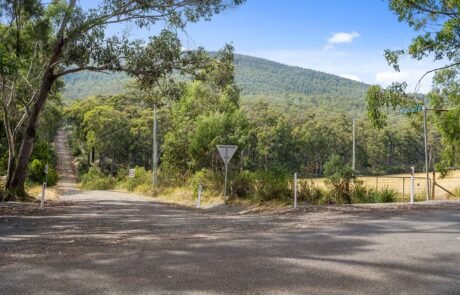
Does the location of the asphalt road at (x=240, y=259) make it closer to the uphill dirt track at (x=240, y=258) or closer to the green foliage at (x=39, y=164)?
the uphill dirt track at (x=240, y=258)

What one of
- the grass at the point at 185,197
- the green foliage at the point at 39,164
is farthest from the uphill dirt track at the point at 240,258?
the green foliage at the point at 39,164

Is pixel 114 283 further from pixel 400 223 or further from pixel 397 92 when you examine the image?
pixel 397 92

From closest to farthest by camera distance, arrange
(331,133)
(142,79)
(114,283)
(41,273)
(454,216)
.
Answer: (114,283)
(41,273)
(454,216)
(142,79)
(331,133)

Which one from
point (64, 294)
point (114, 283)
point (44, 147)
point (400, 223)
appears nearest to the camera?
point (64, 294)

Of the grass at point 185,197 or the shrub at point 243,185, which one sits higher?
the shrub at point 243,185

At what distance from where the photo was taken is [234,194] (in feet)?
74.0

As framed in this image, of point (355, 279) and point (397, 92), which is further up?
point (397, 92)

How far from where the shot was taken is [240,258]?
684 centimetres

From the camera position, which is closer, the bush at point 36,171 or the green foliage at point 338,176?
the green foliage at point 338,176

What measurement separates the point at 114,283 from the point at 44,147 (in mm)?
49470

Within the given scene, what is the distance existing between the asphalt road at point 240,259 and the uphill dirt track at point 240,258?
0.01 metres

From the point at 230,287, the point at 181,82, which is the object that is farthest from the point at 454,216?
the point at 181,82

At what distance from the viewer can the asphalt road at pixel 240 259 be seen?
541cm

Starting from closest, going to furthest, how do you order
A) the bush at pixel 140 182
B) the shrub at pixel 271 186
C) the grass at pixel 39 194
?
the shrub at pixel 271 186, the grass at pixel 39 194, the bush at pixel 140 182
